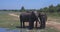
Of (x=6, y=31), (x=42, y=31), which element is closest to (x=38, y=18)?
(x=42, y=31)

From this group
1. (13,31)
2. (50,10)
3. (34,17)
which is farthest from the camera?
(50,10)

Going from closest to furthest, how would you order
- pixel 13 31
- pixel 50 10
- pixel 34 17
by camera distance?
pixel 13 31 → pixel 34 17 → pixel 50 10

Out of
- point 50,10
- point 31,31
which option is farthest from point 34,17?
point 50,10

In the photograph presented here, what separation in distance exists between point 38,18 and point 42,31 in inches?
92.9

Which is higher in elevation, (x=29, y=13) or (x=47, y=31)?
(x=29, y=13)

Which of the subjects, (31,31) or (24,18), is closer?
(31,31)

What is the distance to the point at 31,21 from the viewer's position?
72.8 ft

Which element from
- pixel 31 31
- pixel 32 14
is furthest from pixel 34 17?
pixel 31 31

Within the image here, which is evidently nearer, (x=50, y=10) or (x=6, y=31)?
(x=6, y=31)

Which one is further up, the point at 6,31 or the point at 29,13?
the point at 29,13

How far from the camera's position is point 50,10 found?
7888 cm

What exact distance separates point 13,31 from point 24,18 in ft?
11.9

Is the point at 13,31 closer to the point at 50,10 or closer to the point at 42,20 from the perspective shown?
the point at 42,20

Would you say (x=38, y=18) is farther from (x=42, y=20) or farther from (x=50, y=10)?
(x=50, y=10)
